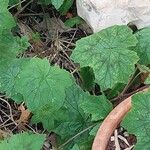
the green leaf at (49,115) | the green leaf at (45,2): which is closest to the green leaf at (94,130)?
the green leaf at (49,115)

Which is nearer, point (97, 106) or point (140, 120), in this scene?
point (140, 120)

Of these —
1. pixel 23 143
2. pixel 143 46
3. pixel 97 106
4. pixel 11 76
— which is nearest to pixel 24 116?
pixel 11 76

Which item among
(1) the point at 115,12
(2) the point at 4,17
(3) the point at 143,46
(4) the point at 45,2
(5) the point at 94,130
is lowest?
(5) the point at 94,130

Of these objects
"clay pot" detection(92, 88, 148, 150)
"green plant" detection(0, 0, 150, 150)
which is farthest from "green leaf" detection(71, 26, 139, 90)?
"clay pot" detection(92, 88, 148, 150)

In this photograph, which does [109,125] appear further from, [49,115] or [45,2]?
[45,2]

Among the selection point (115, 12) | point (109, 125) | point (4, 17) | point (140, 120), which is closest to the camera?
point (140, 120)

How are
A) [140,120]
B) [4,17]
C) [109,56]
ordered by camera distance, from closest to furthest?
[140,120] → [109,56] → [4,17]

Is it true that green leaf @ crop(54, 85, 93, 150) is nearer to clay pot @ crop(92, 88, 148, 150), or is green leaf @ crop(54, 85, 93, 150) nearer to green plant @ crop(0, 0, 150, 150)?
green plant @ crop(0, 0, 150, 150)

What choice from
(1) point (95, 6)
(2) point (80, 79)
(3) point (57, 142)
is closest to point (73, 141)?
(3) point (57, 142)

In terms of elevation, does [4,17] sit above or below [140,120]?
above
